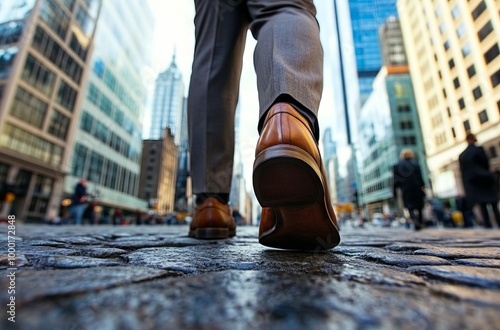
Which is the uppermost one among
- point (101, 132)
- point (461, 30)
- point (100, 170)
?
point (461, 30)

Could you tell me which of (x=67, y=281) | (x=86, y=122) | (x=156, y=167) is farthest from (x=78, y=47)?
(x=67, y=281)

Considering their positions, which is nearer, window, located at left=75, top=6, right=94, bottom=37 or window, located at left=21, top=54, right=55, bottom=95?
window, located at left=21, top=54, right=55, bottom=95

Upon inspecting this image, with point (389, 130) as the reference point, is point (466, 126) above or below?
below

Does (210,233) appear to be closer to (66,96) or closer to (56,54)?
(66,96)

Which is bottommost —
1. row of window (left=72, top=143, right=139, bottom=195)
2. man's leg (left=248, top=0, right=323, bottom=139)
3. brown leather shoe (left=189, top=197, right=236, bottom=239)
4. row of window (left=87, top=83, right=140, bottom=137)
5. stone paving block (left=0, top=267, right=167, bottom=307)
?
stone paving block (left=0, top=267, right=167, bottom=307)

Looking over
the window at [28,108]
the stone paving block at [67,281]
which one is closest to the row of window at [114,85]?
the window at [28,108]

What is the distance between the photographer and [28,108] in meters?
16.8

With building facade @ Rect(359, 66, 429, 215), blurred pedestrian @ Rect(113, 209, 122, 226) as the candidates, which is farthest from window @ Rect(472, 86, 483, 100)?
blurred pedestrian @ Rect(113, 209, 122, 226)

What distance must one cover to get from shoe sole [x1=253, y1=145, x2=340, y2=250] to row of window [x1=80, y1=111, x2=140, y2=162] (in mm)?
24138

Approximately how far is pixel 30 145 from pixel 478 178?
20.7m

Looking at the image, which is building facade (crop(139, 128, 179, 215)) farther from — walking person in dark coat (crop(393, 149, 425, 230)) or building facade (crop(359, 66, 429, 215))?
walking person in dark coat (crop(393, 149, 425, 230))

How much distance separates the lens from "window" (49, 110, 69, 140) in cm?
1848

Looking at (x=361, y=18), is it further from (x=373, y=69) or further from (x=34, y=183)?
(x=34, y=183)

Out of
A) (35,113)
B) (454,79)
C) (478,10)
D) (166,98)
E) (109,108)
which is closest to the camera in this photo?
(35,113)
